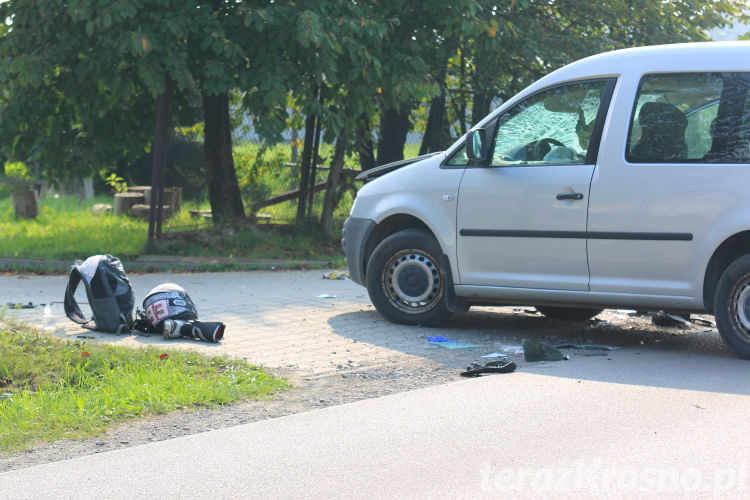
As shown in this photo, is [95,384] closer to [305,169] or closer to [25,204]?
[305,169]

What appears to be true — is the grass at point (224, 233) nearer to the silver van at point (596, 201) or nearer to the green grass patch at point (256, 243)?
the green grass patch at point (256, 243)

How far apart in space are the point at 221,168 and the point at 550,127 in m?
8.53

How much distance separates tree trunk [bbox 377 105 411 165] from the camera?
1691 cm

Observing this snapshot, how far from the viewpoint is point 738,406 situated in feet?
19.5

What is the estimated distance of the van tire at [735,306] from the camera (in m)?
7.12

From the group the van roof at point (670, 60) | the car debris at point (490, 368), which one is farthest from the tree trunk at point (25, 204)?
the car debris at point (490, 368)

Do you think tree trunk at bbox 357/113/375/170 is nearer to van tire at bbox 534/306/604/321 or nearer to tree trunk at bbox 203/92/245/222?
tree trunk at bbox 203/92/245/222

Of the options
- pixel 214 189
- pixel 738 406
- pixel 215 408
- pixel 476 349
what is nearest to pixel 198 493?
pixel 215 408

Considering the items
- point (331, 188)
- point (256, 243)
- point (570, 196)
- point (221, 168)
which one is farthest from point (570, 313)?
point (221, 168)

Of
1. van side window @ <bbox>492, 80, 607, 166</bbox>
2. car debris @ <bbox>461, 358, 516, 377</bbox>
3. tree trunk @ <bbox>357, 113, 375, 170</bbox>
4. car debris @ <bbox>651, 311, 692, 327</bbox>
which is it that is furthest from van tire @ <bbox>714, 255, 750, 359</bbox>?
tree trunk @ <bbox>357, 113, 375, 170</bbox>

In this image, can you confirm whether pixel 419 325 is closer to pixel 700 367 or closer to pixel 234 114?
pixel 700 367

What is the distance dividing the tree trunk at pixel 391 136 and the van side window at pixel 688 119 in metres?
9.47

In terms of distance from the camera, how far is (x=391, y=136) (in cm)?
1695

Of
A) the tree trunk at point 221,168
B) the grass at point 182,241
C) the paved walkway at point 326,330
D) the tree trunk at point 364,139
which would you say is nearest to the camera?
the paved walkway at point 326,330
